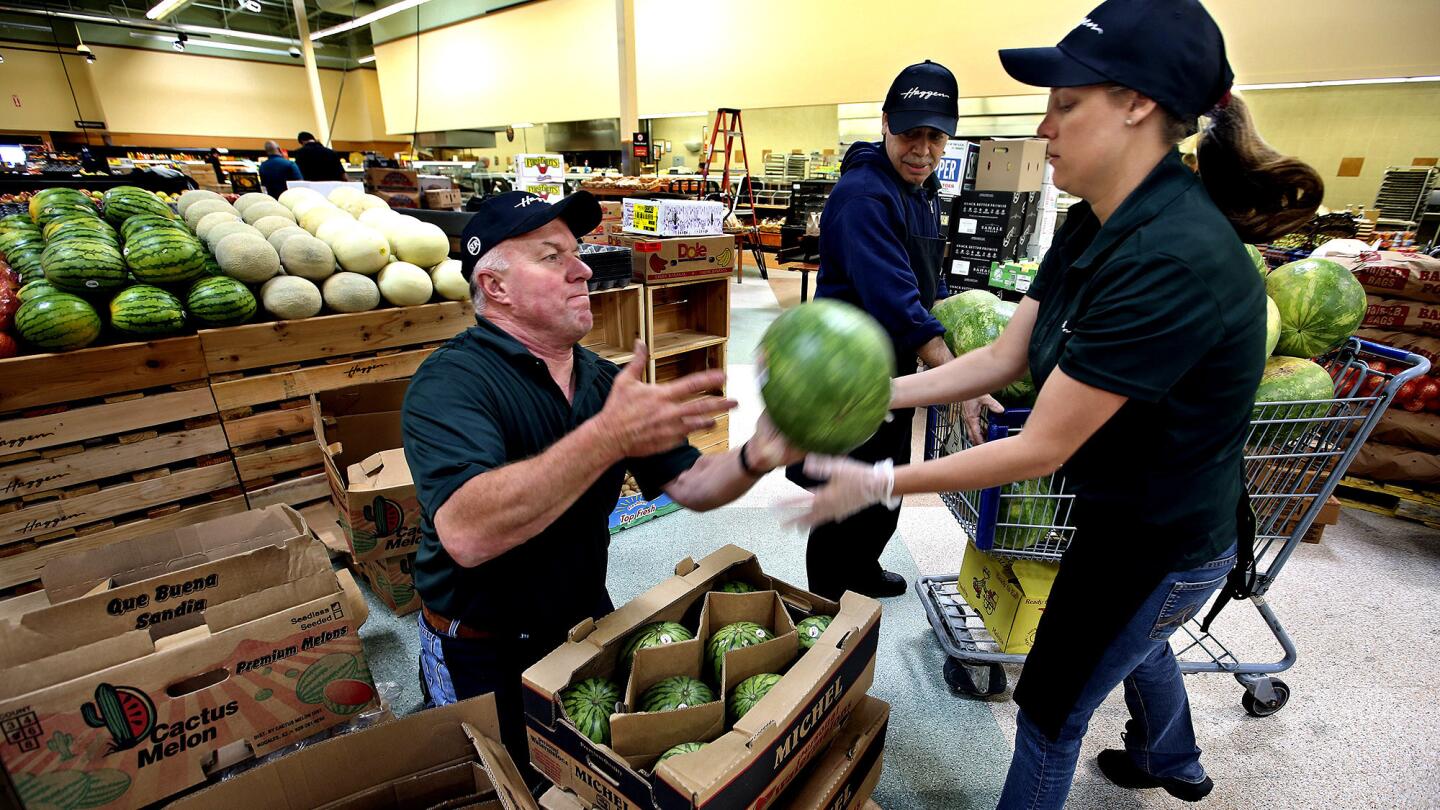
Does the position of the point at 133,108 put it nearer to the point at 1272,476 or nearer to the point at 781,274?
the point at 781,274

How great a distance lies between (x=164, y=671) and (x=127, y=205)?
2509 mm

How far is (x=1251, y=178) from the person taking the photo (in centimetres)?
124

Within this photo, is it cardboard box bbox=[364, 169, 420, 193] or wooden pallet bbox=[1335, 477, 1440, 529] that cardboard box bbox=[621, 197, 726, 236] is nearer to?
wooden pallet bbox=[1335, 477, 1440, 529]

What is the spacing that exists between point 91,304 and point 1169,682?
3.94m

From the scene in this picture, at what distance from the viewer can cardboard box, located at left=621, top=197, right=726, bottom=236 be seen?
3.41 meters

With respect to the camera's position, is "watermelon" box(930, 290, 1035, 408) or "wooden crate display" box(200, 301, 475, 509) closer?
"watermelon" box(930, 290, 1035, 408)

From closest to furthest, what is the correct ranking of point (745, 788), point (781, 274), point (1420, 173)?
point (745, 788), point (1420, 173), point (781, 274)

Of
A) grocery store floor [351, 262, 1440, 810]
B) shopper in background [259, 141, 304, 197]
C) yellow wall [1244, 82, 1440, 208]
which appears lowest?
grocery store floor [351, 262, 1440, 810]

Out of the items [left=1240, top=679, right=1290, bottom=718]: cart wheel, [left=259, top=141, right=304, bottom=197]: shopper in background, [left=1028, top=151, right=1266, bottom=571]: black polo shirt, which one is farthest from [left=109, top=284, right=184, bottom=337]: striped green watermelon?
[left=259, top=141, right=304, bottom=197]: shopper in background

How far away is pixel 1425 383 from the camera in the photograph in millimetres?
3566

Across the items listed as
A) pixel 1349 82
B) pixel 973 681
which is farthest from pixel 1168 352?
pixel 1349 82

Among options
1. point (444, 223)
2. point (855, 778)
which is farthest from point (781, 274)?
point (855, 778)

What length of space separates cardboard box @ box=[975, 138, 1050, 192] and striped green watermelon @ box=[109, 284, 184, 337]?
4424mm

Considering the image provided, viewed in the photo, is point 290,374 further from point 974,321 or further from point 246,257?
point 974,321
